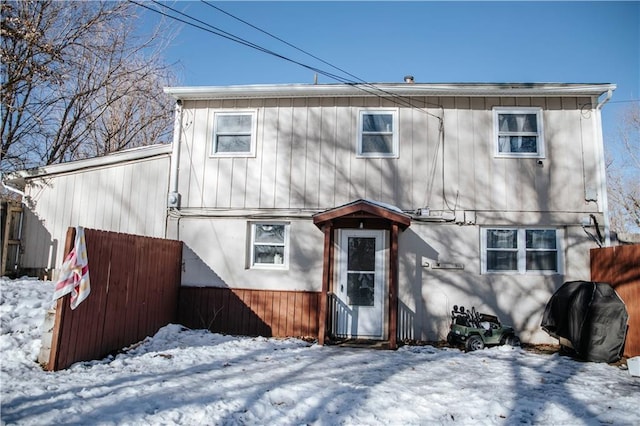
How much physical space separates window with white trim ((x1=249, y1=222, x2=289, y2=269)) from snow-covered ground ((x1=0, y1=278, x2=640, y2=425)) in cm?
218

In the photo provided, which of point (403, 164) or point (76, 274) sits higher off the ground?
point (403, 164)

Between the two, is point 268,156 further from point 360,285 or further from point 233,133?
point 360,285

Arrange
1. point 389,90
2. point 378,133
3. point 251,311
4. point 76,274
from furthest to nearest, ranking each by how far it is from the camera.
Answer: point 378,133 < point 389,90 < point 251,311 < point 76,274

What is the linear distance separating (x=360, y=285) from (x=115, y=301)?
185 inches

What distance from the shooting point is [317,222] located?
28.3 feet

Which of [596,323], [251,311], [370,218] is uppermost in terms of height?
[370,218]

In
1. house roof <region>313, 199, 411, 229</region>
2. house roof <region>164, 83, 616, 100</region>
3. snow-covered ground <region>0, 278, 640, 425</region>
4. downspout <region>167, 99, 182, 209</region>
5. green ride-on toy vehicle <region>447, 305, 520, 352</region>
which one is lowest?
snow-covered ground <region>0, 278, 640, 425</region>

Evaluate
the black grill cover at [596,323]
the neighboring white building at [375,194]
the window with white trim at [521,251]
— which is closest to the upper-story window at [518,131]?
the neighboring white building at [375,194]

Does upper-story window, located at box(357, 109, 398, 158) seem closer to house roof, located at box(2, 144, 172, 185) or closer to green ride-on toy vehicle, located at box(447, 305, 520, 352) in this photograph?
green ride-on toy vehicle, located at box(447, 305, 520, 352)

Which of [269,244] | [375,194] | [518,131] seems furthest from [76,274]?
[518,131]

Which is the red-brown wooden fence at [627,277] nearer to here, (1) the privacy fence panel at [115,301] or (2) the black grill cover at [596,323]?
(2) the black grill cover at [596,323]

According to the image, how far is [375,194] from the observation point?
9.40 m

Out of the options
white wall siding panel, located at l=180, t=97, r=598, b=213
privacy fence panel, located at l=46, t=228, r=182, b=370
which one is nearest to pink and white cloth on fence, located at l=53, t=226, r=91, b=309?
privacy fence panel, located at l=46, t=228, r=182, b=370

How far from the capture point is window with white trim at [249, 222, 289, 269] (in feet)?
31.1
